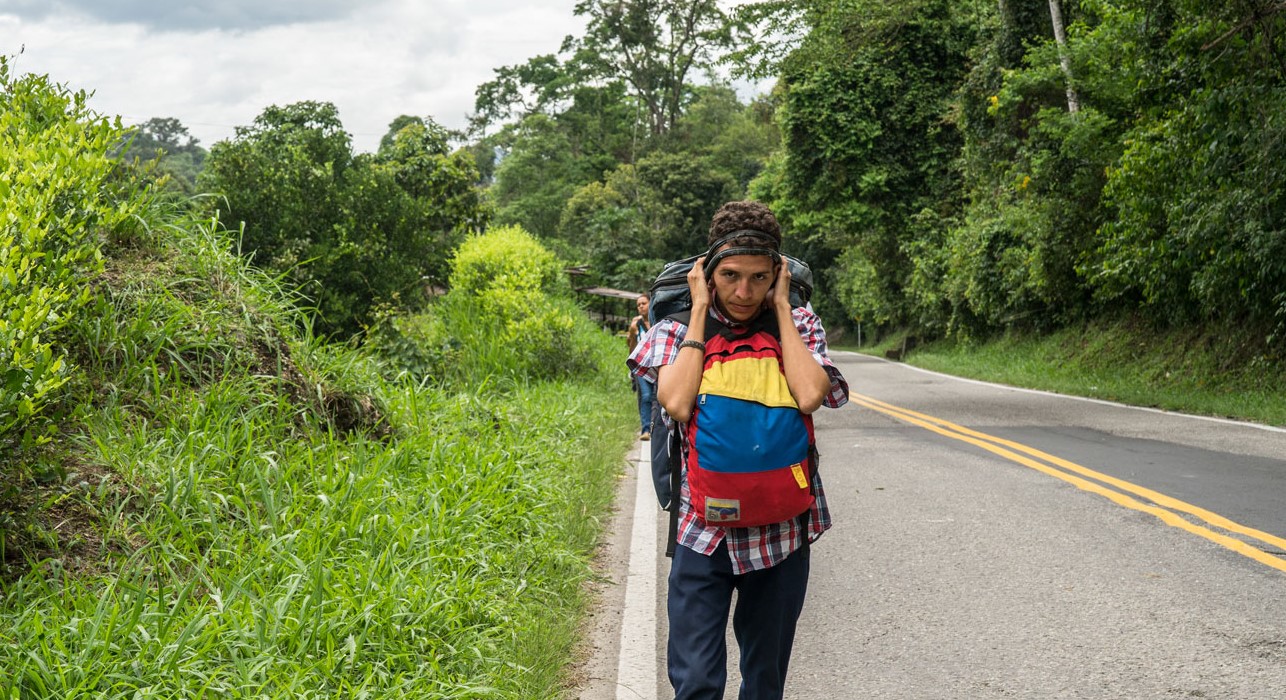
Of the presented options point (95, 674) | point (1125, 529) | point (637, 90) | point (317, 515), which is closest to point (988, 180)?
point (1125, 529)

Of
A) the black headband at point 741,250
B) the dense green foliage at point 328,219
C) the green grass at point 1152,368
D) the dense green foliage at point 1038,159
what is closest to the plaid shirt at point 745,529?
the black headband at point 741,250

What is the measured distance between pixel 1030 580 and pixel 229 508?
4.15 meters

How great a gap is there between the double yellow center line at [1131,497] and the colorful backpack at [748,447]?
4.16m

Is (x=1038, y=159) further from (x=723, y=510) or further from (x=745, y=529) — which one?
(x=723, y=510)

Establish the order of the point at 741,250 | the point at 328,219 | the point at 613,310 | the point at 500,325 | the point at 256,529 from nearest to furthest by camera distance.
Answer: the point at 741,250 < the point at 256,529 < the point at 328,219 < the point at 500,325 < the point at 613,310

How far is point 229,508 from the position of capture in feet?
16.9

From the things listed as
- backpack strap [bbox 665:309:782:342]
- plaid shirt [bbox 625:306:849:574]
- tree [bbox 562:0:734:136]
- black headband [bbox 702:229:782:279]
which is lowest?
plaid shirt [bbox 625:306:849:574]

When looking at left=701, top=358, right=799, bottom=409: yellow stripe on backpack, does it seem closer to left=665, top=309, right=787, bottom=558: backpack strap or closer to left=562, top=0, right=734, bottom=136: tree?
left=665, top=309, right=787, bottom=558: backpack strap

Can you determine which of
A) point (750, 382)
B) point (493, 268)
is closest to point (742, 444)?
point (750, 382)

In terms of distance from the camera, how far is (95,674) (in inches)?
138

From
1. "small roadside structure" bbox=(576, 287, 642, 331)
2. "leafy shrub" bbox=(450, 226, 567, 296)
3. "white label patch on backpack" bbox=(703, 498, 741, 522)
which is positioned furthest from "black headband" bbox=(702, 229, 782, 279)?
"small roadside structure" bbox=(576, 287, 642, 331)

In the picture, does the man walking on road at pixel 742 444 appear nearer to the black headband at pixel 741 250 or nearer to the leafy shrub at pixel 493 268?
the black headband at pixel 741 250

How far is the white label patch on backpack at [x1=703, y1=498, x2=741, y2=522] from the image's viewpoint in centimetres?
288

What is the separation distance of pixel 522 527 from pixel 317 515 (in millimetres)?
1462
